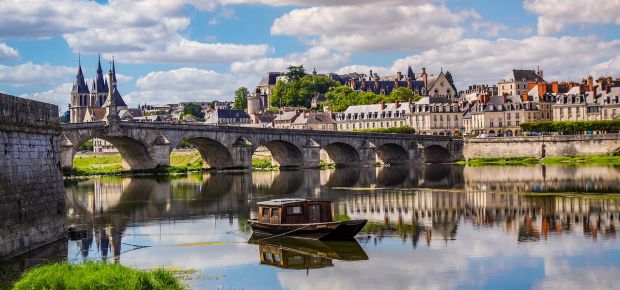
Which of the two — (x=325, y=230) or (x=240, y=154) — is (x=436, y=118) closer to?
(x=240, y=154)

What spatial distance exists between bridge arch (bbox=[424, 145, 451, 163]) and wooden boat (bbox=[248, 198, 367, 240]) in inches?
2920

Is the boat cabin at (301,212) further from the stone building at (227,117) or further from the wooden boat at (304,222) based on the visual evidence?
the stone building at (227,117)

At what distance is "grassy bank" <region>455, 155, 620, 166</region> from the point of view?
89375mm

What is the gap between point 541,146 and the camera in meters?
102

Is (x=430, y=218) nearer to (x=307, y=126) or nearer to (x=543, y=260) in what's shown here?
(x=543, y=260)

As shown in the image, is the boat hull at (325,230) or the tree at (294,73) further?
the tree at (294,73)

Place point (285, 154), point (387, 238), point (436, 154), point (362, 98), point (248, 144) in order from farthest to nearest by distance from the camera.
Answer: point (362, 98) → point (436, 154) → point (285, 154) → point (248, 144) → point (387, 238)

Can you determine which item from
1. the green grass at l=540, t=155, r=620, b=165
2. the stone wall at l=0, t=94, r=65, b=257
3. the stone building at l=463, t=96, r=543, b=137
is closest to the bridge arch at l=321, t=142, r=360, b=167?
the green grass at l=540, t=155, r=620, b=165

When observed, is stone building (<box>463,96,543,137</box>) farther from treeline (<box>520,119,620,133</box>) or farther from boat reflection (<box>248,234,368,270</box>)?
boat reflection (<box>248,234,368,270</box>)

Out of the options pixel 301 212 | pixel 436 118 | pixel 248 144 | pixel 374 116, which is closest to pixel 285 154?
pixel 248 144

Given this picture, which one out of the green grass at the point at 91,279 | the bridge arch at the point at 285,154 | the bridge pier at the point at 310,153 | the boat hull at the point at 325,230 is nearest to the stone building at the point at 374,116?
the bridge arch at the point at 285,154

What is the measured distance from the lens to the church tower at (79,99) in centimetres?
17750

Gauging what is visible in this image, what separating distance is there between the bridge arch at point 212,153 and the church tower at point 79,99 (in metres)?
91.7

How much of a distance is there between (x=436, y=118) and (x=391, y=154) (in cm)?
2222
